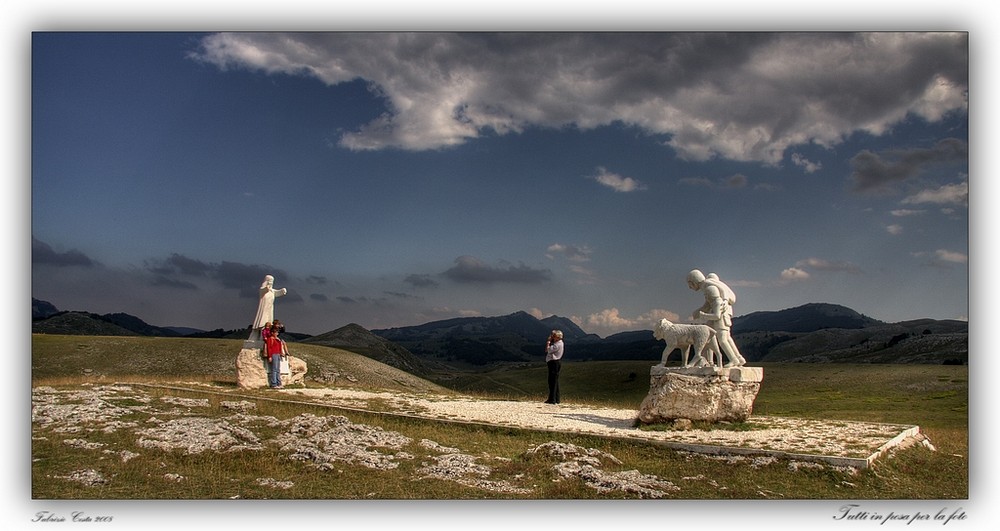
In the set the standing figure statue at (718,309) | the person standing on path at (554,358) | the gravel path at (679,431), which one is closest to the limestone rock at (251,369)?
the gravel path at (679,431)

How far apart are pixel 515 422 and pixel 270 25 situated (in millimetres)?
10437

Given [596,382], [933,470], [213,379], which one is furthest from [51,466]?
[596,382]

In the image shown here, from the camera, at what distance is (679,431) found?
47.2ft

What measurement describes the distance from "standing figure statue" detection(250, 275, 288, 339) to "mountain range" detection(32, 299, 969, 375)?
6.05 meters

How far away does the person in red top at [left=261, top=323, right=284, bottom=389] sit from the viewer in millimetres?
22141

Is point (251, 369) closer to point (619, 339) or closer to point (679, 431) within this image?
point (679, 431)

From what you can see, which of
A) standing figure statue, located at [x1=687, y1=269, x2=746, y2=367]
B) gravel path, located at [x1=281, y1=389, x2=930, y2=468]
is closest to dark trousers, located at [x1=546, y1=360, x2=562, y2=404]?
gravel path, located at [x1=281, y1=389, x2=930, y2=468]

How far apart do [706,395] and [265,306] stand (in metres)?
15.0

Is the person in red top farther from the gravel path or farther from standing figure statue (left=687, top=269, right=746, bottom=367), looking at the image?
standing figure statue (left=687, top=269, right=746, bottom=367)

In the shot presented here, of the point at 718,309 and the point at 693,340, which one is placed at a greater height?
the point at 718,309

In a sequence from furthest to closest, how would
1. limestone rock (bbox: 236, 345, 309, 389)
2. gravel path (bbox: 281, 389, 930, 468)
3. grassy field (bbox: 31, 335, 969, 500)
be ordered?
limestone rock (bbox: 236, 345, 309, 389)
gravel path (bbox: 281, 389, 930, 468)
grassy field (bbox: 31, 335, 969, 500)

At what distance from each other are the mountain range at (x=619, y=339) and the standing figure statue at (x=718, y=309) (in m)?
8.15

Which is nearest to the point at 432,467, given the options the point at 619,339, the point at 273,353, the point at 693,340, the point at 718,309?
the point at 693,340

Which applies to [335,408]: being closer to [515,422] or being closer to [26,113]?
[515,422]
